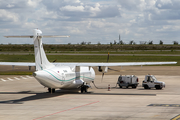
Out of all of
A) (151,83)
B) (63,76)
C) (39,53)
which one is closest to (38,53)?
(39,53)

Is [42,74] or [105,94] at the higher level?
[42,74]

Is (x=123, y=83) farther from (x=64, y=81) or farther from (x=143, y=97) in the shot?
(x=64, y=81)

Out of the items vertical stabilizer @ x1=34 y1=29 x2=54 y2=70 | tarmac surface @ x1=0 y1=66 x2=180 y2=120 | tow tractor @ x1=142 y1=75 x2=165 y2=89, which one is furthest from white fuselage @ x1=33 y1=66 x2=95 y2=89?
tow tractor @ x1=142 y1=75 x2=165 y2=89

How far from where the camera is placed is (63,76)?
107 ft

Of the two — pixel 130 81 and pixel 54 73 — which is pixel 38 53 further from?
pixel 130 81

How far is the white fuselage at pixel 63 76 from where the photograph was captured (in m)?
30.0

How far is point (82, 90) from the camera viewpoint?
37.0 metres

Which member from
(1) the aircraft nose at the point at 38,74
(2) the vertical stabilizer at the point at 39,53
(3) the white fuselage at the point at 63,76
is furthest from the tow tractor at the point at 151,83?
(1) the aircraft nose at the point at 38,74

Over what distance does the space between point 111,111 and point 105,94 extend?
415 inches

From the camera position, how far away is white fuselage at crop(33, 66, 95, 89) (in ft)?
98.5

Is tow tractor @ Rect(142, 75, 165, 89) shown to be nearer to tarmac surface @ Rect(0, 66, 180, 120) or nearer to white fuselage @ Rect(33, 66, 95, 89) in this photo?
tarmac surface @ Rect(0, 66, 180, 120)

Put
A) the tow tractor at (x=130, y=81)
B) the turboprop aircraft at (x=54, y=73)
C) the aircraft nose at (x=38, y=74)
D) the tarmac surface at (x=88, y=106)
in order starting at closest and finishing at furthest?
the tarmac surface at (x=88, y=106), the aircraft nose at (x=38, y=74), the turboprop aircraft at (x=54, y=73), the tow tractor at (x=130, y=81)

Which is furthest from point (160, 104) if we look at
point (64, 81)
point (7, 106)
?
point (7, 106)

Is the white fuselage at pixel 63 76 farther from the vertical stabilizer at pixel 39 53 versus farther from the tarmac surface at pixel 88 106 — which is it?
the tarmac surface at pixel 88 106
